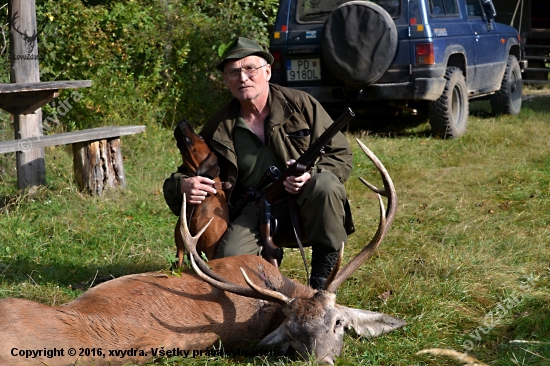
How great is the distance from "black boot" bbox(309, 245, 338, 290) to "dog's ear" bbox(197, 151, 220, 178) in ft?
2.53

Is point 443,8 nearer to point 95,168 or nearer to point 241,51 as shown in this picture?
point 95,168

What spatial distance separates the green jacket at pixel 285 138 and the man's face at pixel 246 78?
0.49ft

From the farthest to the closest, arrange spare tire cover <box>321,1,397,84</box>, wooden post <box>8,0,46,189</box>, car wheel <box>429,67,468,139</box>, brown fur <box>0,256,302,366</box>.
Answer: car wheel <box>429,67,468,139</box> < spare tire cover <box>321,1,397,84</box> < wooden post <box>8,0,46,189</box> < brown fur <box>0,256,302,366</box>

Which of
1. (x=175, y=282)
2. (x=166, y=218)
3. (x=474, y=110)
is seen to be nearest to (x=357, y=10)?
(x=166, y=218)

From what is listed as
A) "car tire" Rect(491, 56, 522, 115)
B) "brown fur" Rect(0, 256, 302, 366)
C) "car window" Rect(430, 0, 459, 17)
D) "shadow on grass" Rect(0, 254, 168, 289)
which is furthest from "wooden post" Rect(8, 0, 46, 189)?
"car tire" Rect(491, 56, 522, 115)

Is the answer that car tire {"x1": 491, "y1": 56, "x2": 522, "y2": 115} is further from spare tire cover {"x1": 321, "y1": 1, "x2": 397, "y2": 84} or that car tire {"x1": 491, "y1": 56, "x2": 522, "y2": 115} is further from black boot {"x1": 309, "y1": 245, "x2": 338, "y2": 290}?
black boot {"x1": 309, "y1": 245, "x2": 338, "y2": 290}

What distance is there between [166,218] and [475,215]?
2704 mm

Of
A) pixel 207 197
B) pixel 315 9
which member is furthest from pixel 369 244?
pixel 315 9

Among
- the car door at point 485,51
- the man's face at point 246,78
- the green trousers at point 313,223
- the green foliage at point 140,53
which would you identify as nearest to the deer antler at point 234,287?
the green trousers at point 313,223

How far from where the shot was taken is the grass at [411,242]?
160 inches

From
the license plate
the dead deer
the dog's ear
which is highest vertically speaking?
the license plate

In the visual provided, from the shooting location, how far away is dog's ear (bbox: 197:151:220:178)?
463 cm

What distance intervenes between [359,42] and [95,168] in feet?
11.7

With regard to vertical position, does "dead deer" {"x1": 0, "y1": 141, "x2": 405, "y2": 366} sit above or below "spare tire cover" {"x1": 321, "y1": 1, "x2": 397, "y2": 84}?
below
